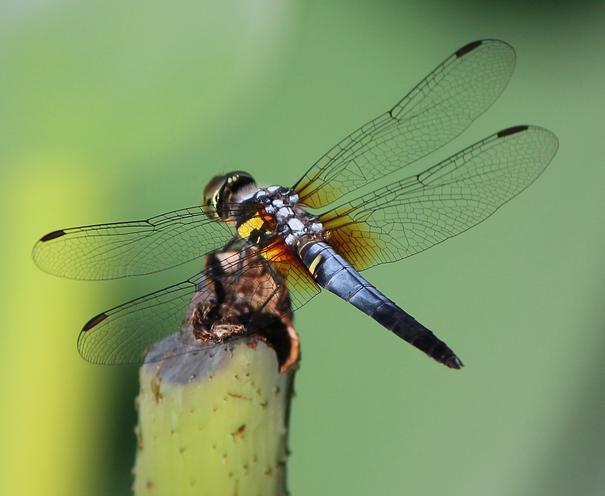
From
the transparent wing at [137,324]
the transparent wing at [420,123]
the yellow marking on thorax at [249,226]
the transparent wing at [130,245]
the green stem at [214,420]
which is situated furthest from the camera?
the transparent wing at [420,123]

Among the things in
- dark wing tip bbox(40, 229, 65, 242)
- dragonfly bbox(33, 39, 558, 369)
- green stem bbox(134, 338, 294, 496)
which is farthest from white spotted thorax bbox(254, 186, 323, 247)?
green stem bbox(134, 338, 294, 496)

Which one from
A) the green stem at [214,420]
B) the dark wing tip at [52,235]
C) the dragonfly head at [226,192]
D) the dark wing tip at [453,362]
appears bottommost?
the dark wing tip at [453,362]

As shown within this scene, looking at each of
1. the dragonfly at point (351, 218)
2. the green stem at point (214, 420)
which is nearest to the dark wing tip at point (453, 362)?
the dragonfly at point (351, 218)

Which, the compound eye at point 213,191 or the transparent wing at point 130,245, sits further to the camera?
the compound eye at point 213,191

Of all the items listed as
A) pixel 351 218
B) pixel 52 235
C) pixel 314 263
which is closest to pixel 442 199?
pixel 351 218

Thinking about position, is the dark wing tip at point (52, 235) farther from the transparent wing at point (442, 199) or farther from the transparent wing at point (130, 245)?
the transparent wing at point (442, 199)

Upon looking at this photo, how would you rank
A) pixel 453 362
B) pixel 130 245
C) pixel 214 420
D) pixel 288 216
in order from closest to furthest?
pixel 214 420
pixel 453 362
pixel 130 245
pixel 288 216

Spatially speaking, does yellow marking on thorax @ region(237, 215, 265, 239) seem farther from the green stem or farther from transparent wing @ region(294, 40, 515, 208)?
the green stem

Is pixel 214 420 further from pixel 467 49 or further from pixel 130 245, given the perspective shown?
pixel 467 49
